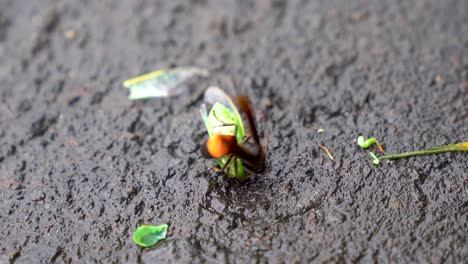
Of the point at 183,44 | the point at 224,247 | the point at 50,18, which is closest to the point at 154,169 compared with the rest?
the point at 224,247

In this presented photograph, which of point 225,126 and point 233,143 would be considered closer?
point 233,143

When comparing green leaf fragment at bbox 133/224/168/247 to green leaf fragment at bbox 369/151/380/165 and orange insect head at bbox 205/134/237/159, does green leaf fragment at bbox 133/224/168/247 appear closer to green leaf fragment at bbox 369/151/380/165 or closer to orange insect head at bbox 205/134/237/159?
orange insect head at bbox 205/134/237/159

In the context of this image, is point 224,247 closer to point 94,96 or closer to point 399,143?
point 399,143

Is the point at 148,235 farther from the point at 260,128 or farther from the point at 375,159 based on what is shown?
the point at 375,159

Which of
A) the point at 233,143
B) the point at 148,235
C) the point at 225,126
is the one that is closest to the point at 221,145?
the point at 233,143

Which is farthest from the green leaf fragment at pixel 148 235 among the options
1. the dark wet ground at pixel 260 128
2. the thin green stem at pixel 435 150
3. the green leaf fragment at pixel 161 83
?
the thin green stem at pixel 435 150

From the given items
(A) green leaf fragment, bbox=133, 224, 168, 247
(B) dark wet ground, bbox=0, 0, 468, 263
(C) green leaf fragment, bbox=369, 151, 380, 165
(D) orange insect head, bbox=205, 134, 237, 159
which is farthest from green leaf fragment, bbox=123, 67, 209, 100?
(C) green leaf fragment, bbox=369, 151, 380, 165
